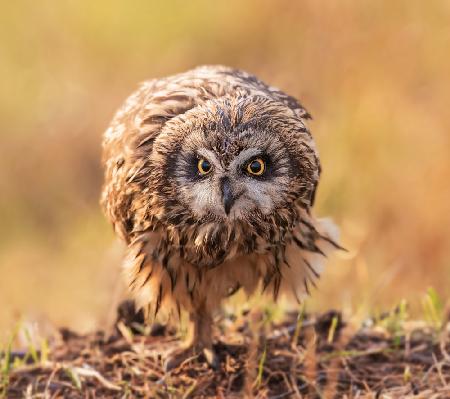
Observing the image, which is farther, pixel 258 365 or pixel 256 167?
pixel 258 365

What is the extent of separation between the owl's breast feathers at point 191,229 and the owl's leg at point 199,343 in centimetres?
16

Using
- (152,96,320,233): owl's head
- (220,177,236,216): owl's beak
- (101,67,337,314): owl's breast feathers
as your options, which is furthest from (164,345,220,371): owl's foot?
(220,177,236,216): owl's beak

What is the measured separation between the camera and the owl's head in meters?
3.53

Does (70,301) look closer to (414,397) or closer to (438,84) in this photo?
(438,84)

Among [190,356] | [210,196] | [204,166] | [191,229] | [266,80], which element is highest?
[266,80]

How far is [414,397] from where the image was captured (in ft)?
12.9

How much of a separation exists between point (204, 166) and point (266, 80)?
15.2 feet

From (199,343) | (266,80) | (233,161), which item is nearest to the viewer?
(233,161)

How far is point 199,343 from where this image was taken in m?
4.36

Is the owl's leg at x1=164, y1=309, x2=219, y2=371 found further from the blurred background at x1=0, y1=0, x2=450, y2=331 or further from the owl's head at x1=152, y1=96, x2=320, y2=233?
the blurred background at x1=0, y1=0, x2=450, y2=331

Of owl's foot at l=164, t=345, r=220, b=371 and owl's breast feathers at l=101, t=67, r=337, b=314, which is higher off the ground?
owl's breast feathers at l=101, t=67, r=337, b=314

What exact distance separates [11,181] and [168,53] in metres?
2.31

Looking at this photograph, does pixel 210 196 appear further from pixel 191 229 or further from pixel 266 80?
pixel 266 80

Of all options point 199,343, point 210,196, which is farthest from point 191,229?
point 199,343
